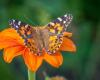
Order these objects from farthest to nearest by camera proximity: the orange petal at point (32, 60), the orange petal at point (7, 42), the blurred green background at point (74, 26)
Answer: the blurred green background at point (74, 26)
the orange petal at point (7, 42)
the orange petal at point (32, 60)

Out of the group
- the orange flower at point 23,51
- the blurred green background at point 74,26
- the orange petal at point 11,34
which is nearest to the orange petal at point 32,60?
the orange flower at point 23,51

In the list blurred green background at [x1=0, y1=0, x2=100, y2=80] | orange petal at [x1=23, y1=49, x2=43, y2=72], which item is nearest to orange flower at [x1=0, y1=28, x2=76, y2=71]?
orange petal at [x1=23, y1=49, x2=43, y2=72]

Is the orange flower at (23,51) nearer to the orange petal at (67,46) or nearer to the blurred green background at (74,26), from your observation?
the orange petal at (67,46)

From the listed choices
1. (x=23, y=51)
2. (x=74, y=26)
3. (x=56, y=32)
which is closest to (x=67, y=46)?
(x=56, y=32)

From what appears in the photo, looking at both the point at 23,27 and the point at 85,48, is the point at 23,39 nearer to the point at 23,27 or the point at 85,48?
the point at 23,27

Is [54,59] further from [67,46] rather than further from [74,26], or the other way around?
[74,26]

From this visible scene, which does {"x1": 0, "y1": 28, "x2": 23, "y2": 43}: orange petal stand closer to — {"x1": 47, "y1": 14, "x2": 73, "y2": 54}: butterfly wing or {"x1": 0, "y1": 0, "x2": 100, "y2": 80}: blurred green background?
{"x1": 47, "y1": 14, "x2": 73, "y2": 54}: butterfly wing
